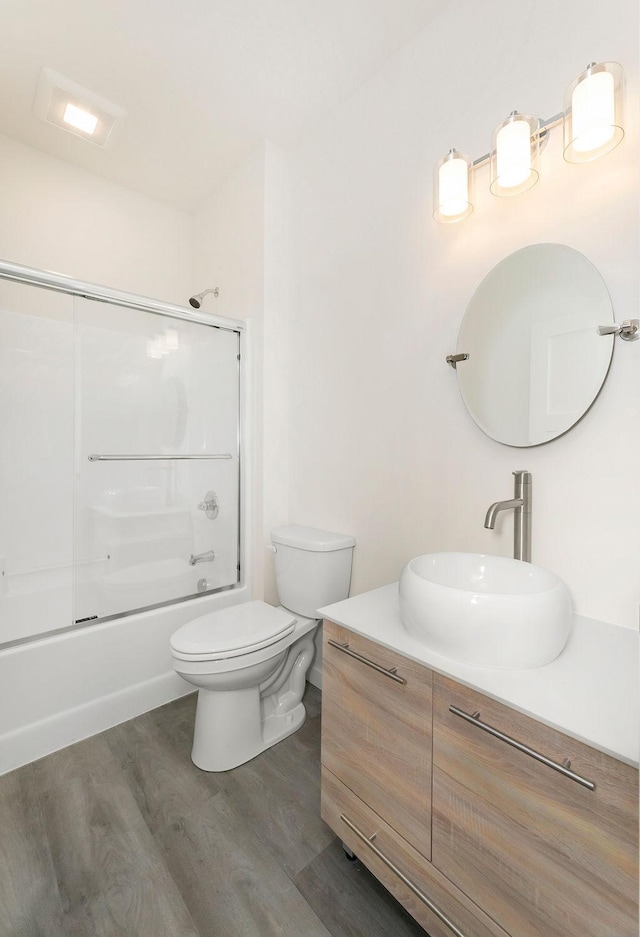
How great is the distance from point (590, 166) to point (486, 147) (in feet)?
1.22

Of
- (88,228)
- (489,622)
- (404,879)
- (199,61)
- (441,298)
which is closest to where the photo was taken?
(489,622)

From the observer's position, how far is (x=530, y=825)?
0.73 meters

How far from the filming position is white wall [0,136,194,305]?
2148mm

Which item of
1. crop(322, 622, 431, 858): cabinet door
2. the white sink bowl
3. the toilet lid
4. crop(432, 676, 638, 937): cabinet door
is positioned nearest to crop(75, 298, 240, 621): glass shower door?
the toilet lid

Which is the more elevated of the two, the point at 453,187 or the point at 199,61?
the point at 199,61

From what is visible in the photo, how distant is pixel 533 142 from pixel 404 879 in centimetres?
188

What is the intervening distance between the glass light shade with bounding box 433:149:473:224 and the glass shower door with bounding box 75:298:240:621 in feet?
3.96

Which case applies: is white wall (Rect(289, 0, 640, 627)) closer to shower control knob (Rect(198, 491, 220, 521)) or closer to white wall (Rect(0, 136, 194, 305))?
shower control knob (Rect(198, 491, 220, 521))

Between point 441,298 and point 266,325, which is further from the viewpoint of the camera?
point 266,325

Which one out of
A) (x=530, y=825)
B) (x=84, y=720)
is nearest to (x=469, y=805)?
(x=530, y=825)

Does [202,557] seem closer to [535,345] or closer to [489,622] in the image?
[489,622]

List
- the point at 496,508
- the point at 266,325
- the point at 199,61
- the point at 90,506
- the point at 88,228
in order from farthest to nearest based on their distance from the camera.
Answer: the point at 88,228, the point at 266,325, the point at 90,506, the point at 199,61, the point at 496,508

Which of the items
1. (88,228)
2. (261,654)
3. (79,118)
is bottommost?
(261,654)

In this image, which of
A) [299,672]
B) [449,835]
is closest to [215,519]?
[299,672]
